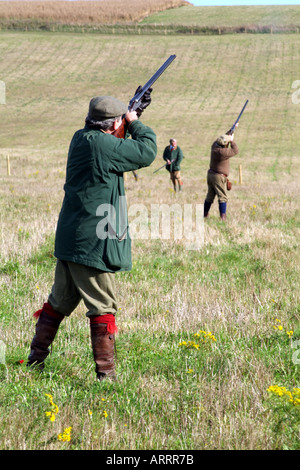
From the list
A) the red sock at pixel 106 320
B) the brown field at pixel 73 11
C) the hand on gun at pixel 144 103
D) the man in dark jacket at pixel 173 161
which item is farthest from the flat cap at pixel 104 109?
the brown field at pixel 73 11

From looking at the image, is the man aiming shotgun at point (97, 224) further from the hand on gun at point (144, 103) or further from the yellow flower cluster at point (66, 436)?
the yellow flower cluster at point (66, 436)

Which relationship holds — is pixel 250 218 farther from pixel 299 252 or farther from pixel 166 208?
pixel 299 252

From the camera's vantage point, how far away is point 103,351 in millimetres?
3590

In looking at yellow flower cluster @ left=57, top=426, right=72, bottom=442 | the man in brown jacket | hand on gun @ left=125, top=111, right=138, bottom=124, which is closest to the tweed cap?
the man in brown jacket

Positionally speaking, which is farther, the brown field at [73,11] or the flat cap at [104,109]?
the brown field at [73,11]

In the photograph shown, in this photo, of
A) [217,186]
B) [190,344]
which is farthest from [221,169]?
[190,344]

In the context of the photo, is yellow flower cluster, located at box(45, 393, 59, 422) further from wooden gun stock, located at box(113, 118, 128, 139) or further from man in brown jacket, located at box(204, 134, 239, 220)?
man in brown jacket, located at box(204, 134, 239, 220)

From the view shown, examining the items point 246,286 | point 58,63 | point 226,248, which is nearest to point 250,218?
point 226,248

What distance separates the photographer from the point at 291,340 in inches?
159

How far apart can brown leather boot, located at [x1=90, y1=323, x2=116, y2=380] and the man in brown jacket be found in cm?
771

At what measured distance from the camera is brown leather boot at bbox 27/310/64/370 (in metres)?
3.76

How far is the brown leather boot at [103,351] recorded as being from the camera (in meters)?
3.58

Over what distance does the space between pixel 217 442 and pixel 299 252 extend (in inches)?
208

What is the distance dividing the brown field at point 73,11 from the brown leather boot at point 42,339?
7257 cm
